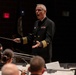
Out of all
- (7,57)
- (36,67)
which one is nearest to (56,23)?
(7,57)

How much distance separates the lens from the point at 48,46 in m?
4.76

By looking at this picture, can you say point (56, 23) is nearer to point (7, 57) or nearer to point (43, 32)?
point (43, 32)

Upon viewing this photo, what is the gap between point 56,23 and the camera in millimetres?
7922

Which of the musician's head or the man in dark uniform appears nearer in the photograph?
the musician's head

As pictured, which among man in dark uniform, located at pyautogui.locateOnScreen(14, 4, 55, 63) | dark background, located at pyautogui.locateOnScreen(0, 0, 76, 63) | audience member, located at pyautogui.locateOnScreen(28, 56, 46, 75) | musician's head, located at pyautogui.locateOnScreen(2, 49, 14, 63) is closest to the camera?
audience member, located at pyautogui.locateOnScreen(28, 56, 46, 75)

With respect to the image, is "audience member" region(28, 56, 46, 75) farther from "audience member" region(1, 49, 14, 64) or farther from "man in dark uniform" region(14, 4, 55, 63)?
"man in dark uniform" region(14, 4, 55, 63)

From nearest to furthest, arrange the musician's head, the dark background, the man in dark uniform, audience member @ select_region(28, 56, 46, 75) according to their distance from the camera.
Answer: audience member @ select_region(28, 56, 46, 75) → the musician's head → the man in dark uniform → the dark background

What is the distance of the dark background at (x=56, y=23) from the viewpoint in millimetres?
7610

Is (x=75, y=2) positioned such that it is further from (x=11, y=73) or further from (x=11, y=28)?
(x=11, y=73)

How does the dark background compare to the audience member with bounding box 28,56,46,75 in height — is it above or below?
below

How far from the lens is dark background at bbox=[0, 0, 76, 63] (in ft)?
25.0

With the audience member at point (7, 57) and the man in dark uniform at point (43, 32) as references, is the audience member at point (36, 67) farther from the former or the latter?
the man in dark uniform at point (43, 32)

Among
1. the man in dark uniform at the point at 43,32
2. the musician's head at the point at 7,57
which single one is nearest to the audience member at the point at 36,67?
the musician's head at the point at 7,57

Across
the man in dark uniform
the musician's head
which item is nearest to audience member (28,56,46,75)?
the musician's head
